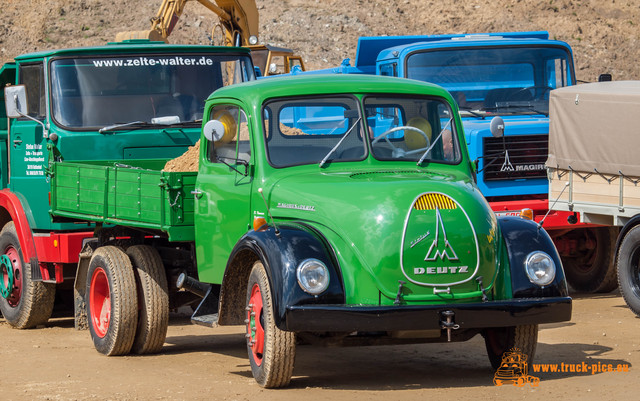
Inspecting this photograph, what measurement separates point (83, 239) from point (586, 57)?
1477 inches

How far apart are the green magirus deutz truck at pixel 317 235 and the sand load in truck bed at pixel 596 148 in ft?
6.18

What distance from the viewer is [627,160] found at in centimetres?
1144

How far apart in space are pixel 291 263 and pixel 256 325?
2.44 ft

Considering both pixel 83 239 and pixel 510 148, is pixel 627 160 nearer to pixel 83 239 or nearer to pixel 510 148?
pixel 510 148

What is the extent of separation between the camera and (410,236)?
24.4 feet

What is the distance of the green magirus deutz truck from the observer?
24.5 feet

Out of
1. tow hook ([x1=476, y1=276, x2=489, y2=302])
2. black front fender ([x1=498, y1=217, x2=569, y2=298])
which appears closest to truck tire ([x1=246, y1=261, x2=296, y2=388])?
tow hook ([x1=476, y1=276, x2=489, y2=302])

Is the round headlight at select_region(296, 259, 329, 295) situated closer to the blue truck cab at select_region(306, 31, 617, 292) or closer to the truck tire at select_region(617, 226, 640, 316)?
the truck tire at select_region(617, 226, 640, 316)

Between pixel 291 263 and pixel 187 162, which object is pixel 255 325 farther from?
pixel 187 162

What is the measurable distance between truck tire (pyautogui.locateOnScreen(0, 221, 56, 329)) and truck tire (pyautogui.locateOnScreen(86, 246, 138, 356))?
1.71 metres

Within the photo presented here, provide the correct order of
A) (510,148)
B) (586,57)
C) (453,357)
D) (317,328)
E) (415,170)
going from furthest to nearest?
1. (586,57)
2. (510,148)
3. (453,357)
4. (415,170)
5. (317,328)

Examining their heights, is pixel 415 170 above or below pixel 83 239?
above

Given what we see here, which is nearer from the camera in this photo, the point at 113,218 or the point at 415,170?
the point at 415,170

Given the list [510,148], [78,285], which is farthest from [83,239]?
[510,148]
